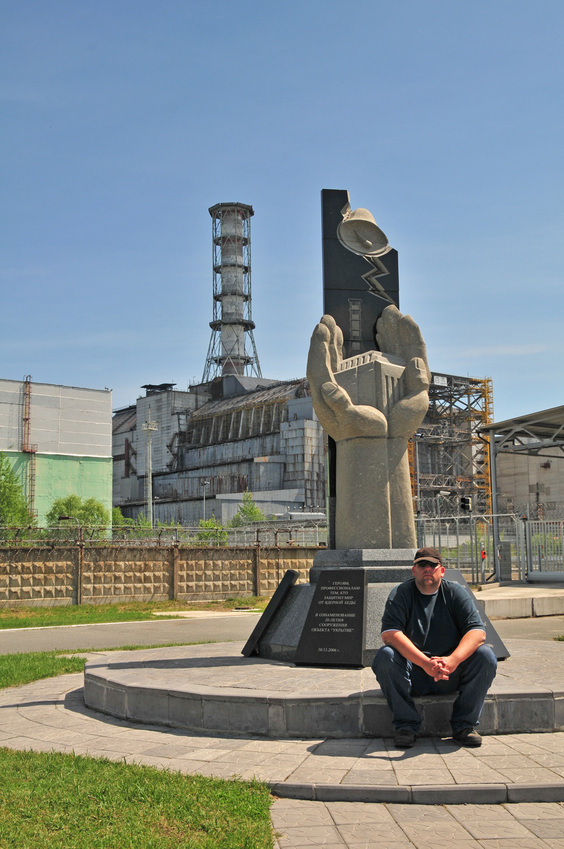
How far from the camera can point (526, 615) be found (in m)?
20.7

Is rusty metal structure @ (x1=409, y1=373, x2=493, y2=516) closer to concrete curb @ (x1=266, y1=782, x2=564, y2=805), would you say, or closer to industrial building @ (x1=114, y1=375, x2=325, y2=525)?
A: industrial building @ (x1=114, y1=375, x2=325, y2=525)

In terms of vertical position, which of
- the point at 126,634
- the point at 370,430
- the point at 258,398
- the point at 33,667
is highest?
the point at 258,398

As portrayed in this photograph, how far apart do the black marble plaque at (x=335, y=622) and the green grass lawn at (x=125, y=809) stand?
308cm

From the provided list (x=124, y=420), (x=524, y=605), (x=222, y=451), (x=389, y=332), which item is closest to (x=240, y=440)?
(x=222, y=451)

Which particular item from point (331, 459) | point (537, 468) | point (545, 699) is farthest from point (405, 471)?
point (537, 468)

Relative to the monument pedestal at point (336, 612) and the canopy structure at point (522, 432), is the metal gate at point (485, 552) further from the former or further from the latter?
the monument pedestal at point (336, 612)

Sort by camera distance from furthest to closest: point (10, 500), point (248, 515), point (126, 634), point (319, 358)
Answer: point (248, 515)
point (10, 500)
point (126, 634)
point (319, 358)

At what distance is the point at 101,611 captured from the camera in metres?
25.6

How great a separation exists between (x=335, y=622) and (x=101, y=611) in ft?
60.7

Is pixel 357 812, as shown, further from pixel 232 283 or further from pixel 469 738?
pixel 232 283

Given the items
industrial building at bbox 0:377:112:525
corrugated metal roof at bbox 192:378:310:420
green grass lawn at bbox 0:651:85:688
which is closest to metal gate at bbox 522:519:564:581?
green grass lawn at bbox 0:651:85:688

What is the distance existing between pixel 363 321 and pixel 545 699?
5770 mm

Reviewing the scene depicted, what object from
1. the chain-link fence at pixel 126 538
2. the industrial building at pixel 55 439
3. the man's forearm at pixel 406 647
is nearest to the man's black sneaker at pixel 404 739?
the man's forearm at pixel 406 647

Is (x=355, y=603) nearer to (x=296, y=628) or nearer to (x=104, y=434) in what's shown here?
(x=296, y=628)
